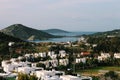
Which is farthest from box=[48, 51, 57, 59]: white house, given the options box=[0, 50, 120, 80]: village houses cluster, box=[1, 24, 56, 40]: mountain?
box=[1, 24, 56, 40]: mountain

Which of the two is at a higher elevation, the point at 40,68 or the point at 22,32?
the point at 22,32

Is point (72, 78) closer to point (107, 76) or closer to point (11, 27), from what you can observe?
point (107, 76)

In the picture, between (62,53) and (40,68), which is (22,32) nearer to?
(62,53)

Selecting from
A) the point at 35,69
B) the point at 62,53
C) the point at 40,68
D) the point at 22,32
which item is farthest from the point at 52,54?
the point at 22,32

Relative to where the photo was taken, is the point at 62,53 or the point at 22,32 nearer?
the point at 62,53

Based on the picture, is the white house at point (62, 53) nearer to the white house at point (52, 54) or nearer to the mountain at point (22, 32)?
the white house at point (52, 54)

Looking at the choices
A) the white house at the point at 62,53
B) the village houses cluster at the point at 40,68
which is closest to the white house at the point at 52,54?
the village houses cluster at the point at 40,68

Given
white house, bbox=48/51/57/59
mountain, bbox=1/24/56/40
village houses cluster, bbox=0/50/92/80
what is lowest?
village houses cluster, bbox=0/50/92/80

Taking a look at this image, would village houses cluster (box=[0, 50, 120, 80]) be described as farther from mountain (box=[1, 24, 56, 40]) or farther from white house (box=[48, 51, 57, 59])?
mountain (box=[1, 24, 56, 40])

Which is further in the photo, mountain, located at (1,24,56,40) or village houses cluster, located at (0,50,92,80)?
mountain, located at (1,24,56,40)

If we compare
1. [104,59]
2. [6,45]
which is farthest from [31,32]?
[104,59]

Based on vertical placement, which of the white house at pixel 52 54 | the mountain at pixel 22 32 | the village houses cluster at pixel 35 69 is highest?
the mountain at pixel 22 32

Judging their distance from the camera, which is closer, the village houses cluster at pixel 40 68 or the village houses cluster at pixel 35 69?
the village houses cluster at pixel 35 69
